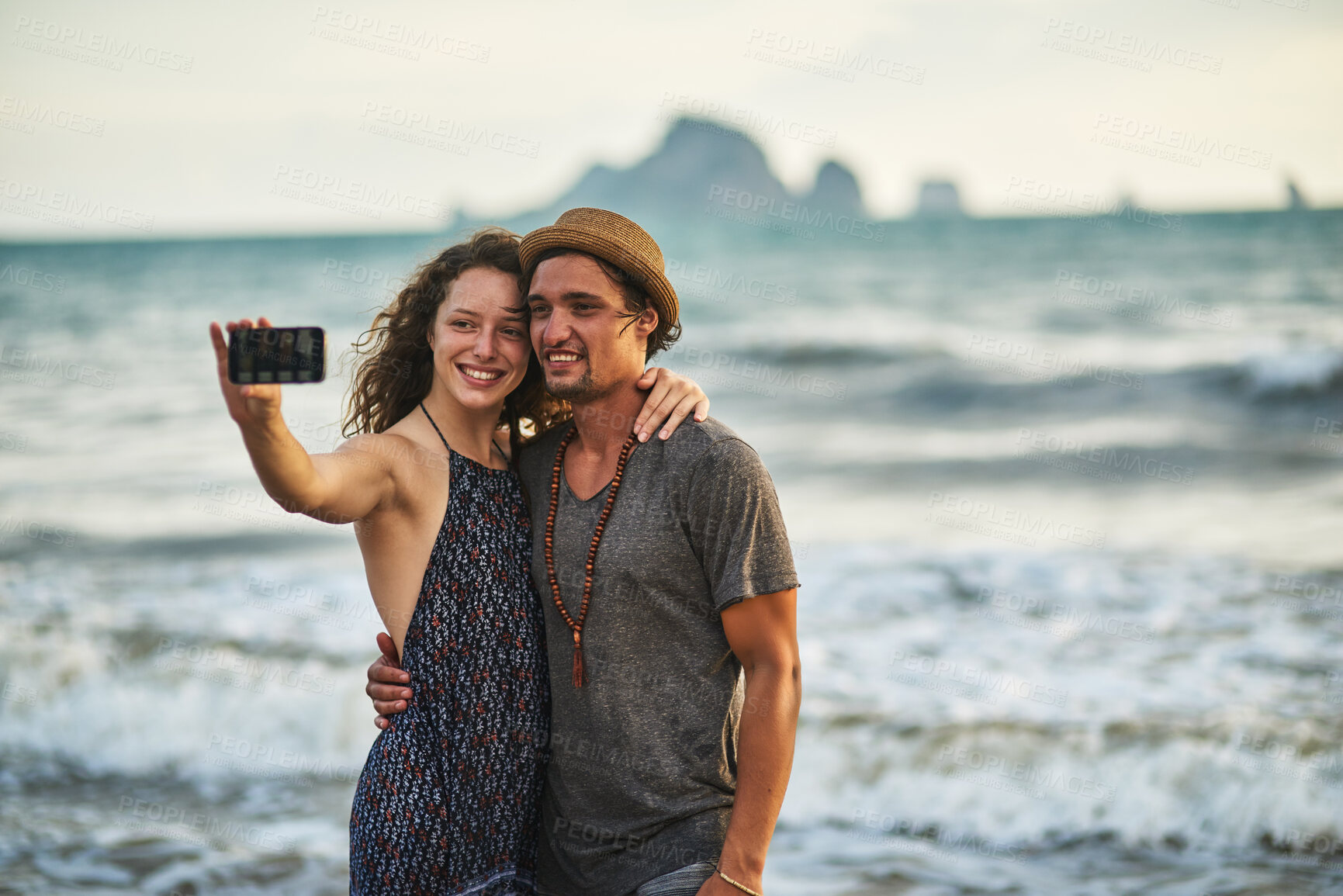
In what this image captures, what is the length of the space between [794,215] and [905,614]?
36229 mm

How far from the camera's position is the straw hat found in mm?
2674

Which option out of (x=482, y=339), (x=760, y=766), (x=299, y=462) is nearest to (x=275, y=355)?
(x=299, y=462)

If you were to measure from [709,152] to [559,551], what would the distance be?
5766 centimetres

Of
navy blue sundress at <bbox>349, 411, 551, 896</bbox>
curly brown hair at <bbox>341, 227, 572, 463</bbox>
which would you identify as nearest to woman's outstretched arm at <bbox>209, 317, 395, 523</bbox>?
navy blue sundress at <bbox>349, 411, 551, 896</bbox>

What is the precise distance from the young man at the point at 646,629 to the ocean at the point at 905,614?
0.94 m

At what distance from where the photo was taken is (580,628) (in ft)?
8.72

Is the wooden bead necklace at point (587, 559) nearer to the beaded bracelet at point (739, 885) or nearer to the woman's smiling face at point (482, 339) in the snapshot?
the woman's smiling face at point (482, 339)

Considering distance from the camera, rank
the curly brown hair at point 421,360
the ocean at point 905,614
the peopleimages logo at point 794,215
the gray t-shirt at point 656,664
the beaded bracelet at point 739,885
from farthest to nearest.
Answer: the peopleimages logo at point 794,215 → the ocean at point 905,614 → the curly brown hair at point 421,360 → the gray t-shirt at point 656,664 → the beaded bracelet at point 739,885

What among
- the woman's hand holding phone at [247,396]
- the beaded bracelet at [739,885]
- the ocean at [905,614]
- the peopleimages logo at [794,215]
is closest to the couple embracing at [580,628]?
the beaded bracelet at [739,885]

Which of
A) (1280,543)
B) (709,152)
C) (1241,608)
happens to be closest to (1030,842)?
(1241,608)

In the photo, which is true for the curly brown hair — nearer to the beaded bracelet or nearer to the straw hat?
the straw hat

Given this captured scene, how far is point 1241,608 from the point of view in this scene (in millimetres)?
8188

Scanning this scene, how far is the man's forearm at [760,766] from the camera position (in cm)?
248

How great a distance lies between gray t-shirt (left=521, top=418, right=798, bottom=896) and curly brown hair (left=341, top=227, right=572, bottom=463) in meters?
0.58
